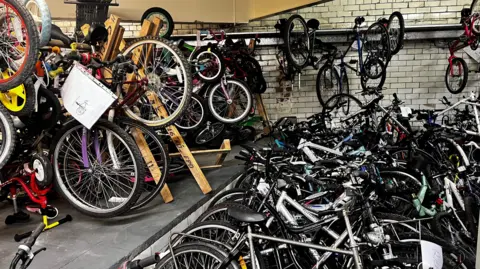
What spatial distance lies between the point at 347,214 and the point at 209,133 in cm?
402

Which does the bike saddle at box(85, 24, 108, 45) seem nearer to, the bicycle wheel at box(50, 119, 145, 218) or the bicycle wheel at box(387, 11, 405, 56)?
the bicycle wheel at box(50, 119, 145, 218)

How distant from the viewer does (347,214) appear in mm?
2109

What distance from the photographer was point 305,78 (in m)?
7.92

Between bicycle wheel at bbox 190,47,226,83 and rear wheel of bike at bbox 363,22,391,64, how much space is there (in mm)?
2885

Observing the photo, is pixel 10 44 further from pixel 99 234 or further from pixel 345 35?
pixel 345 35

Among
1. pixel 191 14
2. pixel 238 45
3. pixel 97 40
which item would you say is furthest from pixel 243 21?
pixel 97 40

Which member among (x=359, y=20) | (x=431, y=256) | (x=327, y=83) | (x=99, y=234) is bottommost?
(x=99, y=234)

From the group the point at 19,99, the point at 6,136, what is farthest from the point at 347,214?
the point at 19,99

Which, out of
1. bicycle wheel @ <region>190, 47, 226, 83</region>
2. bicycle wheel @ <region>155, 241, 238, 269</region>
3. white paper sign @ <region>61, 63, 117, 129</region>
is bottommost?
bicycle wheel @ <region>155, 241, 238, 269</region>

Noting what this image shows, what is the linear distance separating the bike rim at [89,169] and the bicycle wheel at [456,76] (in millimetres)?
6365

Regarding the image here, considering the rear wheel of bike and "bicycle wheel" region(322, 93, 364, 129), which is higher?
the rear wheel of bike

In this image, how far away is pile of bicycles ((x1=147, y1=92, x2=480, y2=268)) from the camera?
6.82ft

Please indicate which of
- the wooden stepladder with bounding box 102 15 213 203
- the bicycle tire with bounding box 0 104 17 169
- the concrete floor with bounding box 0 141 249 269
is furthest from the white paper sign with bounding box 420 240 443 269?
the bicycle tire with bounding box 0 104 17 169

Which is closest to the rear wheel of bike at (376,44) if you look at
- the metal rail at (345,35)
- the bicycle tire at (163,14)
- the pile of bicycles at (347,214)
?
the metal rail at (345,35)
